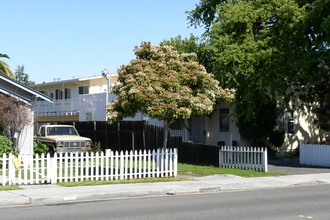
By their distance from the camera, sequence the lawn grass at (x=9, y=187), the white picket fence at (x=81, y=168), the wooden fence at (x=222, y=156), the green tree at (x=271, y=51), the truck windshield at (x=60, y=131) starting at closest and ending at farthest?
the lawn grass at (x=9, y=187)
the white picket fence at (x=81, y=168)
the wooden fence at (x=222, y=156)
the green tree at (x=271, y=51)
the truck windshield at (x=60, y=131)

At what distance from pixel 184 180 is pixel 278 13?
1270 centimetres

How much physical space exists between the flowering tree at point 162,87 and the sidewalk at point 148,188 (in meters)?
2.56

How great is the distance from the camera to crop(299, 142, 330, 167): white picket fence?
22.4m

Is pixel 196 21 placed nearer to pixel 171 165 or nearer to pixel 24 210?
pixel 171 165

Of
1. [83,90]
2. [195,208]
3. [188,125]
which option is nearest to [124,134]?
[188,125]

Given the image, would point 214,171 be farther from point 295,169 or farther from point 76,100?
point 76,100

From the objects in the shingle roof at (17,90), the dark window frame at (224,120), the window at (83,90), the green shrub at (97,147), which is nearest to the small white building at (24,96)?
the shingle roof at (17,90)

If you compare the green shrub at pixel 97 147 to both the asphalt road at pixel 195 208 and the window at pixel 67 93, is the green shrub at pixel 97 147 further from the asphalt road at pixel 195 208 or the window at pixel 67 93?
the window at pixel 67 93

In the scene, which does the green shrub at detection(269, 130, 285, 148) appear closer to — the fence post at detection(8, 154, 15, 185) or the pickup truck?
the pickup truck

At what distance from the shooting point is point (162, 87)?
1689cm

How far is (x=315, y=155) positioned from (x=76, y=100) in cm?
2224

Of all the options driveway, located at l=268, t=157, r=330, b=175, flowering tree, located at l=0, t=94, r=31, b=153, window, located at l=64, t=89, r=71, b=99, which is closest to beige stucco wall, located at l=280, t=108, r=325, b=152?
driveway, located at l=268, t=157, r=330, b=175

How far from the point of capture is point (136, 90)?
53.4 ft

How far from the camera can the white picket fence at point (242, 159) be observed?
2011 cm
